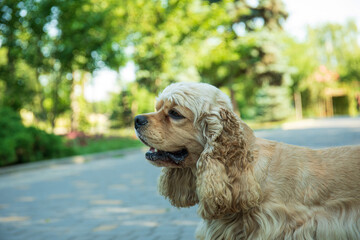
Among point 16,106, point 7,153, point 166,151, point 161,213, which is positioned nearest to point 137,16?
A: point 16,106

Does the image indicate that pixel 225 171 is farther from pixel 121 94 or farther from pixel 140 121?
pixel 121 94

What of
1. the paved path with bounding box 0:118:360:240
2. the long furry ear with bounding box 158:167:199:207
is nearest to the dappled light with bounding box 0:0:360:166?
the paved path with bounding box 0:118:360:240

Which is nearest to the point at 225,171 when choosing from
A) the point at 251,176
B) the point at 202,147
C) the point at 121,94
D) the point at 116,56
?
the point at 251,176

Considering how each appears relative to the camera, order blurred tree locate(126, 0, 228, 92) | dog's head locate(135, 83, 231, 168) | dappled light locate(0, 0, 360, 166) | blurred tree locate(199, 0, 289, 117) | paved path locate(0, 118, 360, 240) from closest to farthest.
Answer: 1. dog's head locate(135, 83, 231, 168)
2. paved path locate(0, 118, 360, 240)
3. dappled light locate(0, 0, 360, 166)
4. blurred tree locate(126, 0, 228, 92)
5. blurred tree locate(199, 0, 289, 117)

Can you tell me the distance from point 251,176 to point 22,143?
41.5 feet

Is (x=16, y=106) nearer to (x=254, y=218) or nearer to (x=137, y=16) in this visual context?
(x=137, y=16)

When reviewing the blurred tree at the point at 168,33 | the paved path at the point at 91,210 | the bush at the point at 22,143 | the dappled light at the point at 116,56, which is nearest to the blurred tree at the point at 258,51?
the dappled light at the point at 116,56

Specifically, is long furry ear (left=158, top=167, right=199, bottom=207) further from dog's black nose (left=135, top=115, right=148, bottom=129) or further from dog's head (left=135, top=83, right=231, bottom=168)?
dog's black nose (left=135, top=115, right=148, bottom=129)

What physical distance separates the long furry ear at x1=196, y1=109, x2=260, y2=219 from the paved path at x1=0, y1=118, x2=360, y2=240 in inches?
48.3

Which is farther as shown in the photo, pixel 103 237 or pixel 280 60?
pixel 280 60

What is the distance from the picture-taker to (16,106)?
63.0ft

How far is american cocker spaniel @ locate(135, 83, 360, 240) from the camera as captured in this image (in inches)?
104

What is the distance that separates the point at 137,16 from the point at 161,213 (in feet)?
64.7

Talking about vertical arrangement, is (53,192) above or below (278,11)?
below
